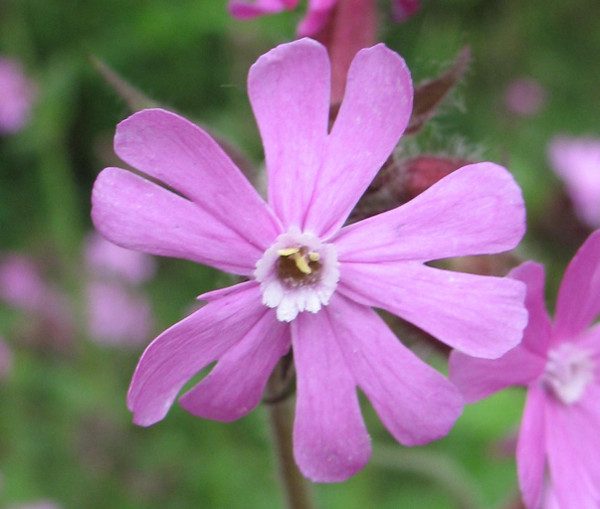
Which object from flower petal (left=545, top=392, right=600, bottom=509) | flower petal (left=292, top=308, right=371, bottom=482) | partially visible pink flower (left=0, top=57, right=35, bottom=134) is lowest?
partially visible pink flower (left=0, top=57, right=35, bottom=134)

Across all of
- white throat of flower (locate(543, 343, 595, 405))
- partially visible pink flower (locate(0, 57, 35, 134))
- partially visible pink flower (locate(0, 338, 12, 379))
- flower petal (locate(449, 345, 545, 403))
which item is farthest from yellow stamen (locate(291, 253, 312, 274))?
partially visible pink flower (locate(0, 57, 35, 134))

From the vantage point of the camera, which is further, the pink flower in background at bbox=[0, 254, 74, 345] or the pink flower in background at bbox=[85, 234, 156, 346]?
the pink flower in background at bbox=[85, 234, 156, 346]

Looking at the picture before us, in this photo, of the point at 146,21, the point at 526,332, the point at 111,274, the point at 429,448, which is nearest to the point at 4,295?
the point at 111,274

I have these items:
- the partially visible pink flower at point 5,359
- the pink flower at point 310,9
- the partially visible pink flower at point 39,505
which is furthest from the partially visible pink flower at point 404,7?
the partially visible pink flower at point 5,359

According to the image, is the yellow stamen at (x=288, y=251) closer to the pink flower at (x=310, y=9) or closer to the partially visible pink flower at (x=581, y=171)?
the pink flower at (x=310, y=9)

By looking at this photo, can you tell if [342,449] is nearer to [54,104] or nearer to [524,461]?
[524,461]

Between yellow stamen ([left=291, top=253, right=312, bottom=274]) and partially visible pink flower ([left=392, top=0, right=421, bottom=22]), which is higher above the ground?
partially visible pink flower ([left=392, top=0, right=421, bottom=22])

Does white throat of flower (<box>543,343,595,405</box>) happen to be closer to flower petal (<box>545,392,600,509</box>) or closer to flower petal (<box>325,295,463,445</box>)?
flower petal (<box>545,392,600,509</box>)
